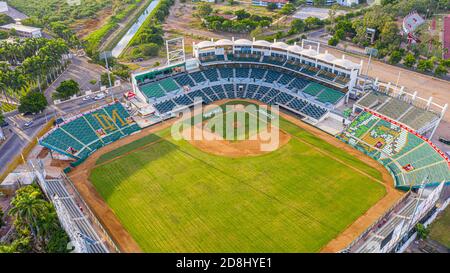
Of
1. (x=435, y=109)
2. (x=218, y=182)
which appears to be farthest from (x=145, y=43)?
(x=435, y=109)

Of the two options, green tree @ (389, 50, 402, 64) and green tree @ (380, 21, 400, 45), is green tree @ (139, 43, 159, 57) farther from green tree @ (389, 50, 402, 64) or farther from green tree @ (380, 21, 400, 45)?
green tree @ (380, 21, 400, 45)

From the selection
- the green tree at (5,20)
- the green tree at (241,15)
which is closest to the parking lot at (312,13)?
the green tree at (241,15)

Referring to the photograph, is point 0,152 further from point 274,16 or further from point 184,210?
point 274,16

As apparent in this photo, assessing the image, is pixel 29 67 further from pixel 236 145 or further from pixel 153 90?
pixel 236 145

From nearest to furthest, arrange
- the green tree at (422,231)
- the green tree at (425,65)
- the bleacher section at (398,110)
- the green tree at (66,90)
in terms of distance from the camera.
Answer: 1. the green tree at (422,231)
2. the bleacher section at (398,110)
3. the green tree at (66,90)
4. the green tree at (425,65)

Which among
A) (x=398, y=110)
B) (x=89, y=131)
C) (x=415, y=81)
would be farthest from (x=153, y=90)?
(x=415, y=81)

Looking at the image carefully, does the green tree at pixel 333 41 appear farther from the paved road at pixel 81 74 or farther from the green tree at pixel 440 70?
the paved road at pixel 81 74
